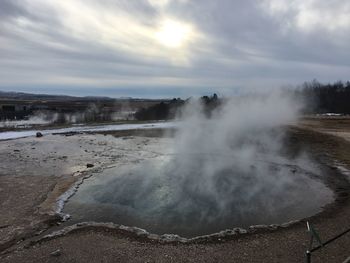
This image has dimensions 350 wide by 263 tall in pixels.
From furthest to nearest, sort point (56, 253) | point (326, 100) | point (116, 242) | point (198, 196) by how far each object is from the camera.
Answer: point (326, 100) < point (198, 196) < point (116, 242) < point (56, 253)

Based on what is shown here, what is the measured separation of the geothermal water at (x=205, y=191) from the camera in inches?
376

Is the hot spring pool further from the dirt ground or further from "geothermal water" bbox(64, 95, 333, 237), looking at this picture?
the dirt ground

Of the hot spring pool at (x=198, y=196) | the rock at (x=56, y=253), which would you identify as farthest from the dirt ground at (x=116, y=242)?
the hot spring pool at (x=198, y=196)

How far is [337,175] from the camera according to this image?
13.9m

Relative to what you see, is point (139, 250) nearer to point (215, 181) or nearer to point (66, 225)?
point (66, 225)

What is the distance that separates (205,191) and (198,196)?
0.63 m

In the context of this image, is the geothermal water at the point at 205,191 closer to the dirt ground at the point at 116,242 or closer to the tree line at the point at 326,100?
the dirt ground at the point at 116,242

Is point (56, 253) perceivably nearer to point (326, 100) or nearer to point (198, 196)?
point (198, 196)

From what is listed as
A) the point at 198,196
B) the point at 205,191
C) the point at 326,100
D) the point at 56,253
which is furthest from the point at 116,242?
the point at 326,100

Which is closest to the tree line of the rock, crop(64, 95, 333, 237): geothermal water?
crop(64, 95, 333, 237): geothermal water

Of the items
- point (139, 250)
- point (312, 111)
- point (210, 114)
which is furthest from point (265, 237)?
point (312, 111)

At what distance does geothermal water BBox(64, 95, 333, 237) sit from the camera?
9.55m

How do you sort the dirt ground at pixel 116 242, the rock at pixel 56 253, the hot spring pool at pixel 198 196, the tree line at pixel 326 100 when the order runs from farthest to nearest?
the tree line at pixel 326 100 → the hot spring pool at pixel 198 196 → the rock at pixel 56 253 → the dirt ground at pixel 116 242

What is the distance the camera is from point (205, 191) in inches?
474
